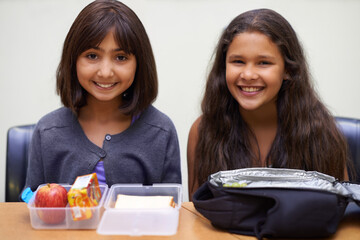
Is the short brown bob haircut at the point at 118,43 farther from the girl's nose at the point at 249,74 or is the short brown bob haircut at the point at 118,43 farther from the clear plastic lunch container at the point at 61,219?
the clear plastic lunch container at the point at 61,219

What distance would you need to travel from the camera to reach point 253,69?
5.05 ft

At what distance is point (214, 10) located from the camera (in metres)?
2.52

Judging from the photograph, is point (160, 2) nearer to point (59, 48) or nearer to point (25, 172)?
point (59, 48)

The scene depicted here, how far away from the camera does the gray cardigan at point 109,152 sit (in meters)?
1.54

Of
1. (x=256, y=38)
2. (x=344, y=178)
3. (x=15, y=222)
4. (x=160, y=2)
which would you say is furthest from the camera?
(x=160, y=2)

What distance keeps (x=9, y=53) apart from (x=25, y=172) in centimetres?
109

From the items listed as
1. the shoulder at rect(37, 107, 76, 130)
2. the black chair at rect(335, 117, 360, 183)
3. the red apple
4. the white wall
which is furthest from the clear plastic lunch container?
the white wall

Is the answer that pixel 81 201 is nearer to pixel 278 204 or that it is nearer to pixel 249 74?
pixel 278 204

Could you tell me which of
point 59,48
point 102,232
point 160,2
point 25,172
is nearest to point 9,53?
point 59,48

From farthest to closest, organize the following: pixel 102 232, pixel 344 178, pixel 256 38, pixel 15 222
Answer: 1. pixel 344 178
2. pixel 256 38
3. pixel 15 222
4. pixel 102 232

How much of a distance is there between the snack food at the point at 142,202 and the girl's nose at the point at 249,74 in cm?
55

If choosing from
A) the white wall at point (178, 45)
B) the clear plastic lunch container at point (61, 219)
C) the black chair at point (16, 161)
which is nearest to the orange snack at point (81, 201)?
the clear plastic lunch container at point (61, 219)

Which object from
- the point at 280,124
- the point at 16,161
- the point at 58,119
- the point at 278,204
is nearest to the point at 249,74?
the point at 280,124

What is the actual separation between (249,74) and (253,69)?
3 cm
